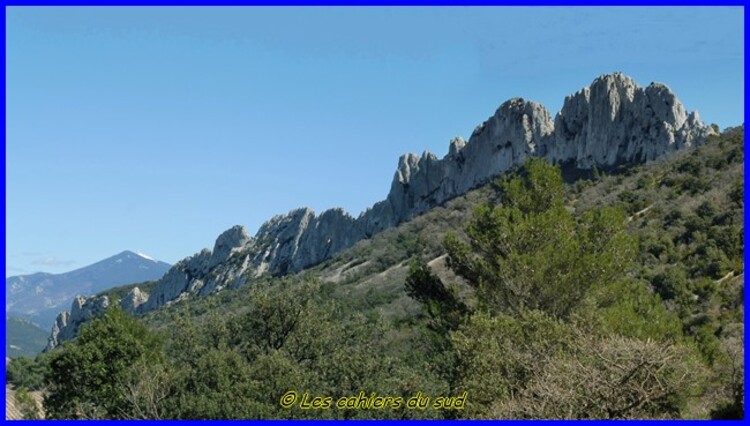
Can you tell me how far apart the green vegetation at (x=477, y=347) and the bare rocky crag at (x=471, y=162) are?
137ft

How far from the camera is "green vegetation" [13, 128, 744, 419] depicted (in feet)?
45.8

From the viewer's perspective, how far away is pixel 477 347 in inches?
602

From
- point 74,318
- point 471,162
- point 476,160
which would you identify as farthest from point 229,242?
point 476,160

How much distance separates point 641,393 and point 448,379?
5.09 meters

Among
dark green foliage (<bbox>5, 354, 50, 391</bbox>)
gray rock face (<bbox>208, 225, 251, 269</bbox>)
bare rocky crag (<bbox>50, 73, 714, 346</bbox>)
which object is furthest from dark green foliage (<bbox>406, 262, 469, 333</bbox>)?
gray rock face (<bbox>208, 225, 251, 269</bbox>)

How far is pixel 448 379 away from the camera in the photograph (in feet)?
57.4

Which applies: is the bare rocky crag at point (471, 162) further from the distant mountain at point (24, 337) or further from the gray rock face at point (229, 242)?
the distant mountain at point (24, 337)

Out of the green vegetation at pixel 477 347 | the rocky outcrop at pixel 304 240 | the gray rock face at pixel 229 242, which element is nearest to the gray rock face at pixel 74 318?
the gray rock face at pixel 229 242

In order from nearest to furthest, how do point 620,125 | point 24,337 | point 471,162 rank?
point 620,125, point 471,162, point 24,337

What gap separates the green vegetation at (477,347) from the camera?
1395cm

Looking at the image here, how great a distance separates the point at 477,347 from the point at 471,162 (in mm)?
79881

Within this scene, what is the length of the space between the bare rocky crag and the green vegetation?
1643 inches

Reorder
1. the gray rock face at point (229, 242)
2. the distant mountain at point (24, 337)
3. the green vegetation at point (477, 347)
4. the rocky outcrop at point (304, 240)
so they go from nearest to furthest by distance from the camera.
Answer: the green vegetation at point (477, 347)
the rocky outcrop at point (304, 240)
the gray rock face at point (229, 242)
the distant mountain at point (24, 337)

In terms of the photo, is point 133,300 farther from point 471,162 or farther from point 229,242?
point 471,162
